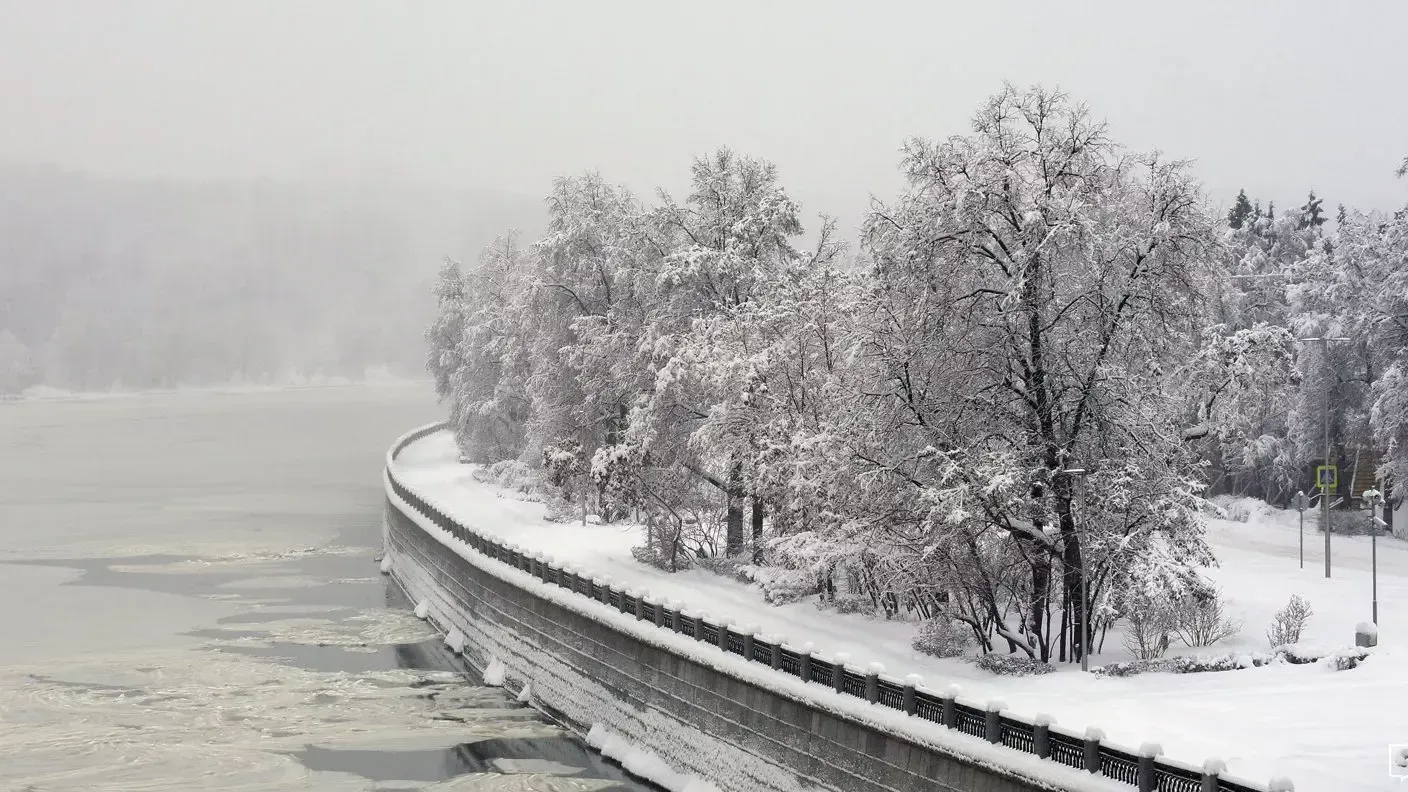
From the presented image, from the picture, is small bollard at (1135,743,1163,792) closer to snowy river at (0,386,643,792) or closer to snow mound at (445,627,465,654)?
snowy river at (0,386,643,792)

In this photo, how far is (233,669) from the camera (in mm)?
37375

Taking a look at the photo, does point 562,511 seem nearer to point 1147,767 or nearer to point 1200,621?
point 1200,621

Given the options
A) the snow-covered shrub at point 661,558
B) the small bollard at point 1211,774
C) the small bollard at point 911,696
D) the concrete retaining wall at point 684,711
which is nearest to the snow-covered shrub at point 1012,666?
the concrete retaining wall at point 684,711

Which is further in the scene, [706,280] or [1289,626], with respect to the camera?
[706,280]

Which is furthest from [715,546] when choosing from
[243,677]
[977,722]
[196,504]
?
[196,504]

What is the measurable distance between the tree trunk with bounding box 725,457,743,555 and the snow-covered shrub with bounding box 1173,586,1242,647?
1376 cm

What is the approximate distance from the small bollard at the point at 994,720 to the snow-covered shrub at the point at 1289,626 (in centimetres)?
943

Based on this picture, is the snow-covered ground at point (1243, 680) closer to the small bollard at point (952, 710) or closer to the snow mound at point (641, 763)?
the small bollard at point (952, 710)

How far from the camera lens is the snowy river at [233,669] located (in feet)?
94.8

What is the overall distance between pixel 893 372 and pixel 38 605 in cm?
3443

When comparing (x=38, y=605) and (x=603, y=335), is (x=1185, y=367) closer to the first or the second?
(x=603, y=335)

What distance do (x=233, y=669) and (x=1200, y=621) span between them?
82.6 ft

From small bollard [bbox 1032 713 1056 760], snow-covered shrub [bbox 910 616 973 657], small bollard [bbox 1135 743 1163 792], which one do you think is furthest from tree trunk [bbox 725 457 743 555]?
small bollard [bbox 1135 743 1163 792]

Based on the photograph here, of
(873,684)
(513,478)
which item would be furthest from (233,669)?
(513,478)
